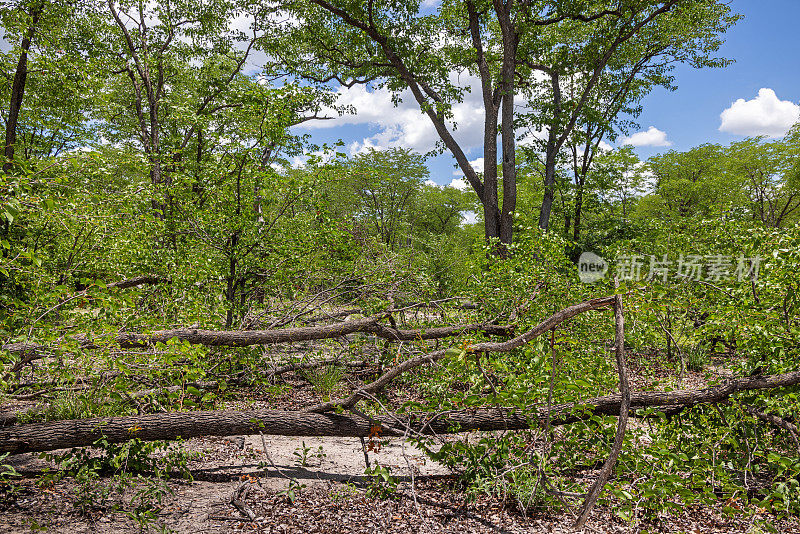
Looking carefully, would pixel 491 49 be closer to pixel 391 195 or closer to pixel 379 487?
pixel 379 487

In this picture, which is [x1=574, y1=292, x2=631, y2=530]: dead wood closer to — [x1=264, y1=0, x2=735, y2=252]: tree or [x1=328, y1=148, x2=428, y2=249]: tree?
[x1=264, y1=0, x2=735, y2=252]: tree

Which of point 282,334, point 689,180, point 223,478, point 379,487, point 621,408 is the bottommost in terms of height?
point 223,478

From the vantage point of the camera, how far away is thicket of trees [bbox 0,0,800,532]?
3418 mm

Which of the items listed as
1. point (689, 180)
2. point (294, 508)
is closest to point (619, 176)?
point (689, 180)

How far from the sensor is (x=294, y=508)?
3.76 m

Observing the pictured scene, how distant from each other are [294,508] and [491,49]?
11.6 metres

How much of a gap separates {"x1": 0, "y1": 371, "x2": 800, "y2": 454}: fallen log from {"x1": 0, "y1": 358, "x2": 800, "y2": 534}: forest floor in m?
0.37

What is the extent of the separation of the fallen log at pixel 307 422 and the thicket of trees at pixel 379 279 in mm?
25

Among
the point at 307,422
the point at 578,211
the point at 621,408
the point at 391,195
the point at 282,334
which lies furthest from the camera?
the point at 391,195

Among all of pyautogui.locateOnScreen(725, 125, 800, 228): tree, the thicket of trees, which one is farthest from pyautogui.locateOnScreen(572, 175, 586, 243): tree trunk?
pyautogui.locateOnScreen(725, 125, 800, 228): tree

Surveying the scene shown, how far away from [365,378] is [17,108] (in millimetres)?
8317

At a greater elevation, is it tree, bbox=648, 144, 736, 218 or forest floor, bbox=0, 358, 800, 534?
tree, bbox=648, 144, 736, 218

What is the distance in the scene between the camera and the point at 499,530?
11.6ft

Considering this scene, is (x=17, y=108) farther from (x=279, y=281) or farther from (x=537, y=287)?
(x=537, y=287)
